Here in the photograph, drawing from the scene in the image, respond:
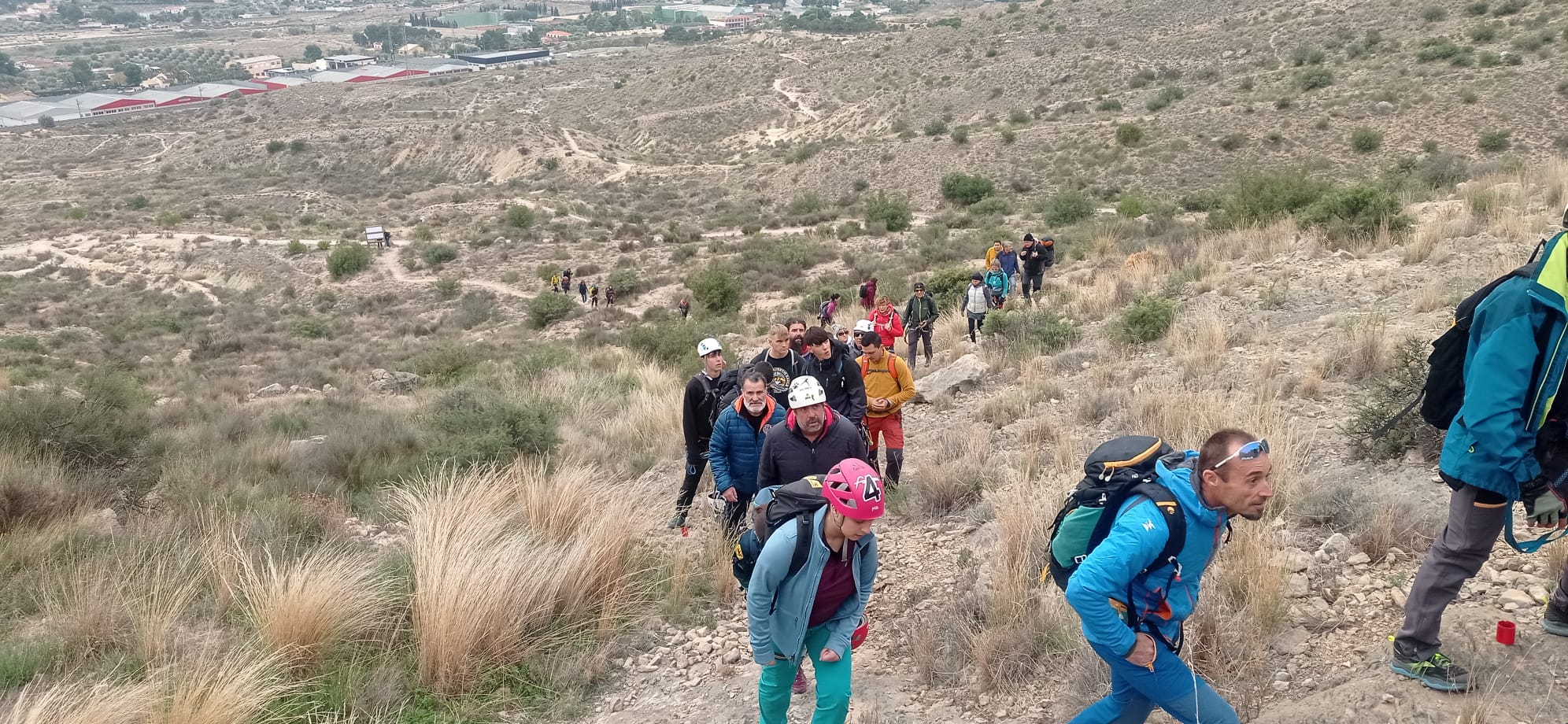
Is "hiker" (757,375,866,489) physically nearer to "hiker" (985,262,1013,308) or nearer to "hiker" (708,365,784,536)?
"hiker" (708,365,784,536)

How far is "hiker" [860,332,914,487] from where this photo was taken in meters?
7.31

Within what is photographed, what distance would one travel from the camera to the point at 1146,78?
44.1 metres

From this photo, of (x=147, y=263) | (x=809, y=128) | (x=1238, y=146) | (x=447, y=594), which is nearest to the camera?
(x=447, y=594)

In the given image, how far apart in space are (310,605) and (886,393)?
4318 millimetres

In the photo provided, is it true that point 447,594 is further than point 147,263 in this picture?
No

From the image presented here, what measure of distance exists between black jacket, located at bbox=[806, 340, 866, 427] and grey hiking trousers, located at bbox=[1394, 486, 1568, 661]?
3.68 meters

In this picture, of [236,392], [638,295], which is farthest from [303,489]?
[638,295]

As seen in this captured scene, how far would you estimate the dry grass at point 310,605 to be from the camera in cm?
481

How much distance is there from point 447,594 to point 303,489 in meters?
4.52

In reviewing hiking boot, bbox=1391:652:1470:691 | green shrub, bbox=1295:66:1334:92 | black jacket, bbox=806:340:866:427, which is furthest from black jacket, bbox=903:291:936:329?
green shrub, bbox=1295:66:1334:92

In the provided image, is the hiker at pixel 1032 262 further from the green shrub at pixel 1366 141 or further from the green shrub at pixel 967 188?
the green shrub at pixel 967 188

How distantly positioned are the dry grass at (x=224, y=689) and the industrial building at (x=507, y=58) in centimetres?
11755

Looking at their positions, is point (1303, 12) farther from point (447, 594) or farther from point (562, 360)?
point (447, 594)

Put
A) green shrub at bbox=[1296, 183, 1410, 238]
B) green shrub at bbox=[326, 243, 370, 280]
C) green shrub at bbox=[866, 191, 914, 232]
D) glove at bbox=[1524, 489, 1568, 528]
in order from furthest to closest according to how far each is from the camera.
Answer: green shrub at bbox=[326, 243, 370, 280], green shrub at bbox=[866, 191, 914, 232], green shrub at bbox=[1296, 183, 1410, 238], glove at bbox=[1524, 489, 1568, 528]
